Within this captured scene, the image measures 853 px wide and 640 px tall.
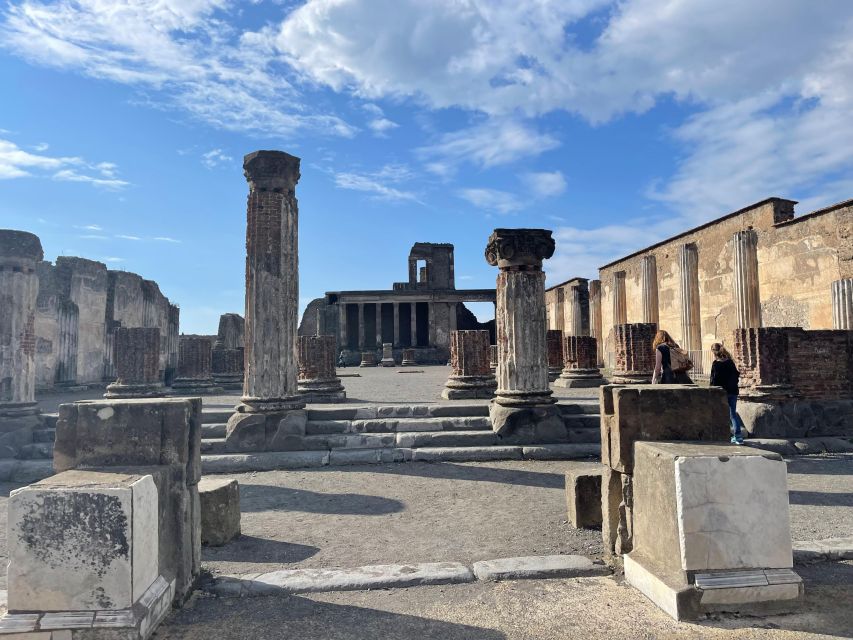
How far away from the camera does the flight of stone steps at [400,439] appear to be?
23.4 feet

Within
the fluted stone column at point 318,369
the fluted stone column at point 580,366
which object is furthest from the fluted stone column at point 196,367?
the fluted stone column at point 580,366

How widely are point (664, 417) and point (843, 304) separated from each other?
914cm

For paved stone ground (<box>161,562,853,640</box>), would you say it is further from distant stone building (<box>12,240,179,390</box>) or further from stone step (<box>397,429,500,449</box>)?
distant stone building (<box>12,240,179,390</box>)

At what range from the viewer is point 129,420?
10.7ft

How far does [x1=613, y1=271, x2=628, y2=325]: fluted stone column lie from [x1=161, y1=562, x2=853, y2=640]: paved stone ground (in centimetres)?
1972

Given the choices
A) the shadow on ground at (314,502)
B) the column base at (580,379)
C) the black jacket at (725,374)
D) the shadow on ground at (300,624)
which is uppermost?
the black jacket at (725,374)

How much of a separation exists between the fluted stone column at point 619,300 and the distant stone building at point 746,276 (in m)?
0.05

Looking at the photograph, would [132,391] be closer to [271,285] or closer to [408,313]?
[271,285]

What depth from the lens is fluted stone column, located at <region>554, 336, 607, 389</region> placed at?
14.8 m

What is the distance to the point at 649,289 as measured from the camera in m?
20.2

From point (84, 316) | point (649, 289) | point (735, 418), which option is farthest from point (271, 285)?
point (649, 289)

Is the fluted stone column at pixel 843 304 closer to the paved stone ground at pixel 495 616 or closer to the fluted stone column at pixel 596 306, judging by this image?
the paved stone ground at pixel 495 616

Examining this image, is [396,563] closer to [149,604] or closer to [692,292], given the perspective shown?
[149,604]

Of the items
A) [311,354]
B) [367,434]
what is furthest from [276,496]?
[311,354]
